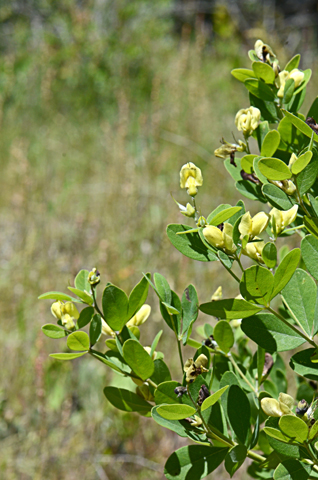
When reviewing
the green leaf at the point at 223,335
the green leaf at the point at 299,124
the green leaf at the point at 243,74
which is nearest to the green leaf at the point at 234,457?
the green leaf at the point at 223,335

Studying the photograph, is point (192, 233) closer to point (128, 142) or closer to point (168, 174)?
point (168, 174)

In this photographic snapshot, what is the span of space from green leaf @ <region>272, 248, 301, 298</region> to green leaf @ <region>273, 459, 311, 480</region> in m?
0.15

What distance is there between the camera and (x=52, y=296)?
18.0 inches

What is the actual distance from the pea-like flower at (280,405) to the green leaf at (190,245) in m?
0.14

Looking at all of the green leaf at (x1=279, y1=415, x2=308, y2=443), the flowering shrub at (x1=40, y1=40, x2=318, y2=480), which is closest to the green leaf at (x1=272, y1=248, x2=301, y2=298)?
the flowering shrub at (x1=40, y1=40, x2=318, y2=480)

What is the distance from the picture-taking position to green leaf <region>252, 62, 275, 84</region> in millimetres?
500

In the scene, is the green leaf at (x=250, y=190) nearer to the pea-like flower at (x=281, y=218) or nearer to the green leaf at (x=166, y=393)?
the pea-like flower at (x=281, y=218)

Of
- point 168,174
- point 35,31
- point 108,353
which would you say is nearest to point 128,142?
point 168,174

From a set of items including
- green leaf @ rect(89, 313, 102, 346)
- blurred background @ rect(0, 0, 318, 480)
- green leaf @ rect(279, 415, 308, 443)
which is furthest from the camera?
blurred background @ rect(0, 0, 318, 480)

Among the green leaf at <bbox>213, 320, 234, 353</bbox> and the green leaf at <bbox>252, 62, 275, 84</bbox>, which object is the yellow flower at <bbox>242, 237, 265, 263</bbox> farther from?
the green leaf at <bbox>252, 62, 275, 84</bbox>

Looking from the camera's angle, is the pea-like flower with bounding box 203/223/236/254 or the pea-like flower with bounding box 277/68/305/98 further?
the pea-like flower with bounding box 277/68/305/98

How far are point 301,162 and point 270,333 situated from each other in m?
0.16

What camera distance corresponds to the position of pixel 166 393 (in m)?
0.43

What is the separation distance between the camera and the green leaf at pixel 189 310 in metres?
0.46
